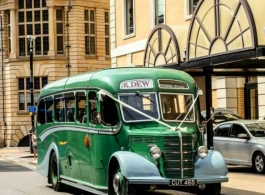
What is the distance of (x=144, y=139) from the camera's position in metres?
15.2

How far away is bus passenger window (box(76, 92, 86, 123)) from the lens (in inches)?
676

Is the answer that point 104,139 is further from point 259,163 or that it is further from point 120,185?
point 259,163

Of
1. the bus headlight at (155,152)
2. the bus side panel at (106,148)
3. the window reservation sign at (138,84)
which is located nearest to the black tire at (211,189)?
the bus headlight at (155,152)

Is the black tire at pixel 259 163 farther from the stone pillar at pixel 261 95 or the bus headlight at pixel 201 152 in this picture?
the bus headlight at pixel 201 152

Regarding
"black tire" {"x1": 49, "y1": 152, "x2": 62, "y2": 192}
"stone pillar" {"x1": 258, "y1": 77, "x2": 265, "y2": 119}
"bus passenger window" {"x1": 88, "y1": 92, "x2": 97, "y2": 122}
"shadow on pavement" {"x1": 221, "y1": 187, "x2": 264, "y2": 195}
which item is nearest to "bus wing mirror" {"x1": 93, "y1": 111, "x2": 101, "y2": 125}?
"bus passenger window" {"x1": 88, "y1": 92, "x2": 97, "y2": 122}

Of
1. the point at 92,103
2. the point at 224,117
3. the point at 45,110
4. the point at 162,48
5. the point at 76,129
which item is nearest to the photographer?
the point at 92,103

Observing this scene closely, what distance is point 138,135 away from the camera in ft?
50.0

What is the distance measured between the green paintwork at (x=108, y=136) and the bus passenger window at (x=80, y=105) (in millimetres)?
149

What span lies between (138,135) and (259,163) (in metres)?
8.29

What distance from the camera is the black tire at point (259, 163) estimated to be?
73.5 ft

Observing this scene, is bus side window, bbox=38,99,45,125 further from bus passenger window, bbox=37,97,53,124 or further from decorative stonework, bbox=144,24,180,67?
decorative stonework, bbox=144,24,180,67

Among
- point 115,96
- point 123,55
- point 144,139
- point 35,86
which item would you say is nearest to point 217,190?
point 144,139

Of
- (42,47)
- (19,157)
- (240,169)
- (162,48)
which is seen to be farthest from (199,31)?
(42,47)

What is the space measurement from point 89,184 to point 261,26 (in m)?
6.91
